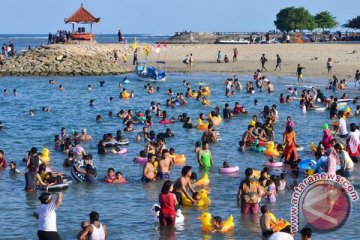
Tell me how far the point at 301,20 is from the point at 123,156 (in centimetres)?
9498

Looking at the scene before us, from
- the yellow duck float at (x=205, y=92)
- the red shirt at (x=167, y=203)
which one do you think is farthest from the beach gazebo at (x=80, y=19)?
the red shirt at (x=167, y=203)

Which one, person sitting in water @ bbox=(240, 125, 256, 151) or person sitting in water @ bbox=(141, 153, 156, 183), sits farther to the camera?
person sitting in water @ bbox=(240, 125, 256, 151)

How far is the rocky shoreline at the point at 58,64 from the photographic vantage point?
218 ft

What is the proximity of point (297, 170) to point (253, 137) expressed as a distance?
5373mm

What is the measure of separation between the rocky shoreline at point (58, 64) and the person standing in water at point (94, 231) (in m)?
51.2

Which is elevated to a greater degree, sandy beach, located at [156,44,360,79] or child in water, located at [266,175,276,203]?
sandy beach, located at [156,44,360,79]

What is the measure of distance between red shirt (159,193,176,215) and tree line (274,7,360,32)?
103098mm

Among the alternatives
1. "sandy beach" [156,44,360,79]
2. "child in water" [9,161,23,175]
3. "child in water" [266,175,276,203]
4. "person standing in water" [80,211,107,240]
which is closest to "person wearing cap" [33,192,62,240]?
"person standing in water" [80,211,107,240]

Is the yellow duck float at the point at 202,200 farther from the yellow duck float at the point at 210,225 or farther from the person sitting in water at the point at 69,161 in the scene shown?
the person sitting in water at the point at 69,161

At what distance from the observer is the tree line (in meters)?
118

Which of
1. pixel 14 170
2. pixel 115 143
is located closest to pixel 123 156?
pixel 115 143

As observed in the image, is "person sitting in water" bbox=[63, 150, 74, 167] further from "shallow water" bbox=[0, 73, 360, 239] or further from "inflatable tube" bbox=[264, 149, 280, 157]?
"inflatable tube" bbox=[264, 149, 280, 157]

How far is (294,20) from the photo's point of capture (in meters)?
Answer: 120

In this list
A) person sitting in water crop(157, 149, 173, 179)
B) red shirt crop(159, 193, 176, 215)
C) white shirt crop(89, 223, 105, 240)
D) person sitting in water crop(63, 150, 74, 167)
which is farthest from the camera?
person sitting in water crop(63, 150, 74, 167)
